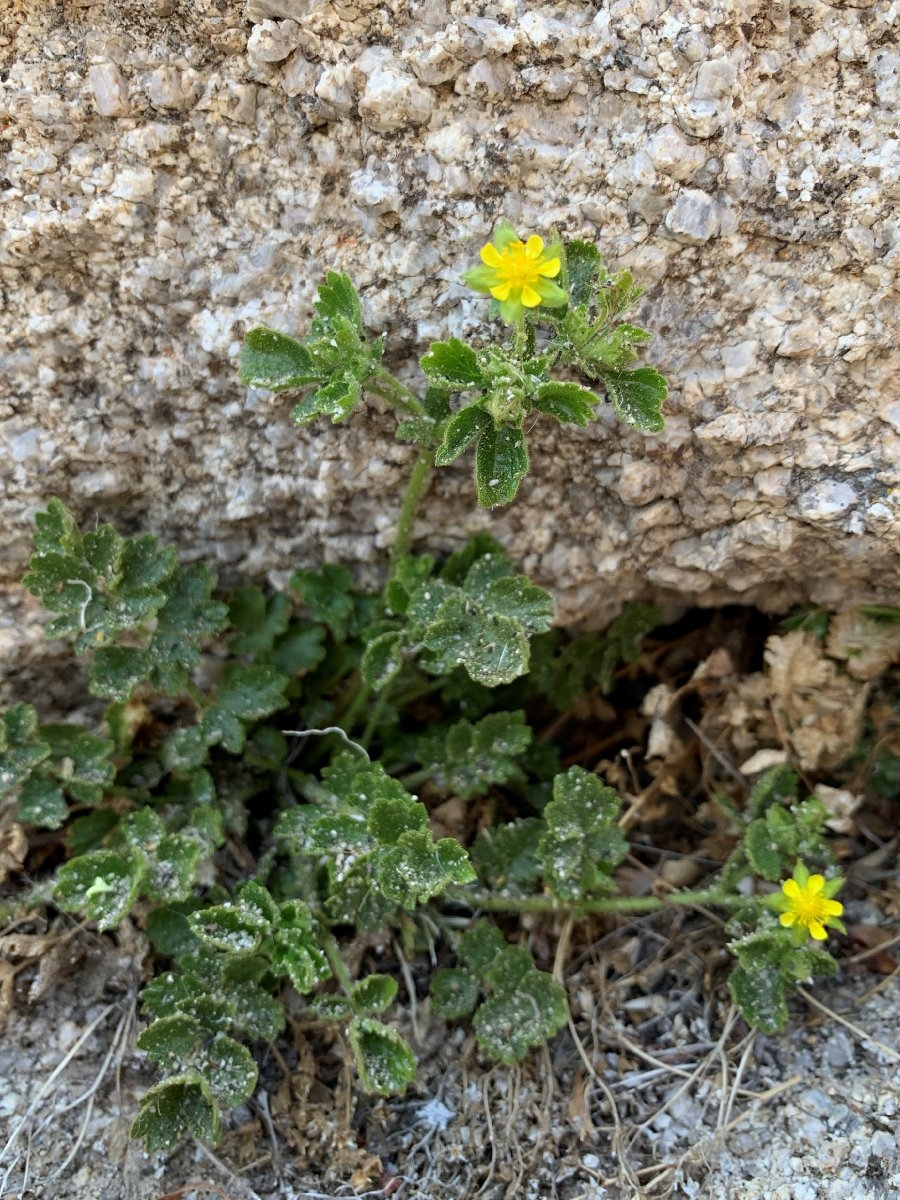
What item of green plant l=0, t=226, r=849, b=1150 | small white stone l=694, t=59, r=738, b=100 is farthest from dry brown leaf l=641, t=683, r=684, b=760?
small white stone l=694, t=59, r=738, b=100

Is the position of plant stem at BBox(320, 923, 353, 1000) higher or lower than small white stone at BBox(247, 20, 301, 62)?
lower

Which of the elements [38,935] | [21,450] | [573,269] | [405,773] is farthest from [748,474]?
[38,935]

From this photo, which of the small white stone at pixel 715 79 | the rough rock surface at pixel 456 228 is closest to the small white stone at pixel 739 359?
Answer: the rough rock surface at pixel 456 228

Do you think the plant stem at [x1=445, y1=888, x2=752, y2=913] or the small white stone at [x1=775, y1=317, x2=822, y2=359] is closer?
the small white stone at [x1=775, y1=317, x2=822, y2=359]

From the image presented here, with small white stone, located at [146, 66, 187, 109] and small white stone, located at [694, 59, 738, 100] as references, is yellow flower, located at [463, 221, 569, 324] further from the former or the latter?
small white stone, located at [146, 66, 187, 109]

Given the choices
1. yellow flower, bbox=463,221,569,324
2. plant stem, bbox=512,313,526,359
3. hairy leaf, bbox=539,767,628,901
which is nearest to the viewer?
yellow flower, bbox=463,221,569,324

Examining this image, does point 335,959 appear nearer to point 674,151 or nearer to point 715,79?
point 674,151

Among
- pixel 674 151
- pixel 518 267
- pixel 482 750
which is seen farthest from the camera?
pixel 482 750

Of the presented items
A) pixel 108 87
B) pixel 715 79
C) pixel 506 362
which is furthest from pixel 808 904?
pixel 108 87
